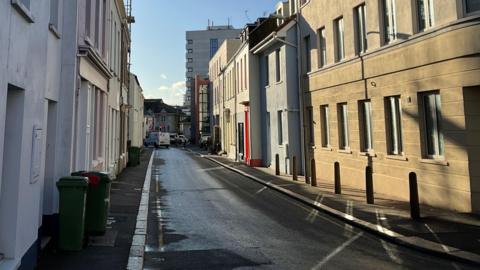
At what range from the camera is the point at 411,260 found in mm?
6934

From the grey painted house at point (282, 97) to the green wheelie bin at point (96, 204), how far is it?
13470mm

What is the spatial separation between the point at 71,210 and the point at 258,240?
343 cm

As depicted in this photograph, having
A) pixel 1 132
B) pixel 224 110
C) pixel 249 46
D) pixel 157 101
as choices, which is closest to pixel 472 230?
pixel 1 132

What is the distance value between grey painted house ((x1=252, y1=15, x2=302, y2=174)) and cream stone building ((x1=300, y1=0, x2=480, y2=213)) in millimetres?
1444

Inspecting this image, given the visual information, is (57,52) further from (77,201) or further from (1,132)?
(1,132)

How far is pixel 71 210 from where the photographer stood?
7.05 m

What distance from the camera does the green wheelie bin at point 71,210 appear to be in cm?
705

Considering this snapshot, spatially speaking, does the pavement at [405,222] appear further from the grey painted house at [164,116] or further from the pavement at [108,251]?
the grey painted house at [164,116]

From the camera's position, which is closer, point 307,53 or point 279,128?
point 307,53

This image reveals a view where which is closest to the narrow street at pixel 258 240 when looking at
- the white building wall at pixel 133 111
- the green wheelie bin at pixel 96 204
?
the green wheelie bin at pixel 96 204

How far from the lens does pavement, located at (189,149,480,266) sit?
744 centimetres

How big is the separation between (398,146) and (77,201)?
981 cm

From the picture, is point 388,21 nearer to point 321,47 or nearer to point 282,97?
point 321,47

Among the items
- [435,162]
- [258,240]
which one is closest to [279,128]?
[435,162]
